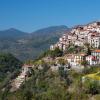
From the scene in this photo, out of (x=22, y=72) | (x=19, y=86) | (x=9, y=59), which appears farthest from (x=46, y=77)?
(x=9, y=59)

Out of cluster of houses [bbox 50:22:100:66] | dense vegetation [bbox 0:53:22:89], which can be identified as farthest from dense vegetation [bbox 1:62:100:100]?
dense vegetation [bbox 0:53:22:89]

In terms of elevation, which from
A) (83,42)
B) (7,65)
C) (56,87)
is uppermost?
(83,42)

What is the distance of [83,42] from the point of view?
340 feet

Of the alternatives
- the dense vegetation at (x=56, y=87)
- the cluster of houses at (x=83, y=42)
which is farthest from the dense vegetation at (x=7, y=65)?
the dense vegetation at (x=56, y=87)

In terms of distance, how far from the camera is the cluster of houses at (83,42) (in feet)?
298

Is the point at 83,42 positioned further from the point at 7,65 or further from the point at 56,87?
the point at 7,65

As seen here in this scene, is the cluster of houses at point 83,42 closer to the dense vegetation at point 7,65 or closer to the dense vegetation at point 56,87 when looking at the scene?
the dense vegetation at point 56,87

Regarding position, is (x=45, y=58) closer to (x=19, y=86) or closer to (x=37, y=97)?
(x=19, y=86)

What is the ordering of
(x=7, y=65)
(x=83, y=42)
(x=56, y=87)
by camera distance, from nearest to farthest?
(x=56, y=87)
(x=83, y=42)
(x=7, y=65)

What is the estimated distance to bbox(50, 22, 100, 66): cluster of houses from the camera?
298ft

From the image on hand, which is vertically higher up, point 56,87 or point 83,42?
point 83,42

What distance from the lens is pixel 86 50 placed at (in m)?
96.1

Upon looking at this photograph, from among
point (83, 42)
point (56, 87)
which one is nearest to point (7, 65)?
point (83, 42)

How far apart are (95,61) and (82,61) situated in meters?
2.95
